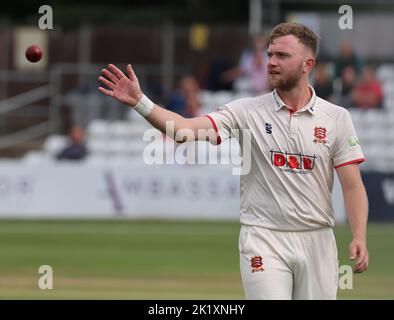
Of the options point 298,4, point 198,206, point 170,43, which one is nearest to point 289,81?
point 198,206

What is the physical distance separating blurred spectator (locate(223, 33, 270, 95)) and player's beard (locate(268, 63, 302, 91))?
1725 cm

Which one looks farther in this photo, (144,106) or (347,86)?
(347,86)

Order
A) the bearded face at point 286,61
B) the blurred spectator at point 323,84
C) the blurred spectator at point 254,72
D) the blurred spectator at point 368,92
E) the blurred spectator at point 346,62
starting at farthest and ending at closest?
1. the blurred spectator at point 346,62
2. the blurred spectator at point 368,92
3. the blurred spectator at point 254,72
4. the blurred spectator at point 323,84
5. the bearded face at point 286,61

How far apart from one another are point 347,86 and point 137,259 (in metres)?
9.56

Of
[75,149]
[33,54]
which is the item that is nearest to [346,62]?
[75,149]

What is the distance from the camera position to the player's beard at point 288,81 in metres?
8.09

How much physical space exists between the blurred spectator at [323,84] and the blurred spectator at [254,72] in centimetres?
121

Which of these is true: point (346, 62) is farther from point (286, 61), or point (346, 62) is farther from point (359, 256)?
point (359, 256)

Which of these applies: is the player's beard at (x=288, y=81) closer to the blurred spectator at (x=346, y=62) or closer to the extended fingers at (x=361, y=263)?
the extended fingers at (x=361, y=263)

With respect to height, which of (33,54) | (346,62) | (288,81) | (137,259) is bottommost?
(137,259)

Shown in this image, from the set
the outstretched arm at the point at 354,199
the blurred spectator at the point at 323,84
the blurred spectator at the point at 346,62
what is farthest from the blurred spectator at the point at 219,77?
the outstretched arm at the point at 354,199

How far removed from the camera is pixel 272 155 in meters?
8.14

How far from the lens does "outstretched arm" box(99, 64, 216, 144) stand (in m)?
7.74

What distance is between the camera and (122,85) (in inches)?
307
